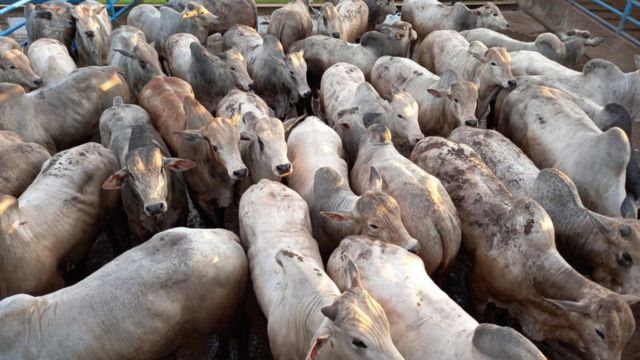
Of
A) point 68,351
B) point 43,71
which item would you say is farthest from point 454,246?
point 43,71

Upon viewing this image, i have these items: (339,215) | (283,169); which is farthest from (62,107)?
(339,215)

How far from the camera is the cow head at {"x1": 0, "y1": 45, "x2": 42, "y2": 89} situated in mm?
6828

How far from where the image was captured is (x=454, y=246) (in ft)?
14.1

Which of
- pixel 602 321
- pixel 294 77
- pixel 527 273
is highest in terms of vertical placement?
pixel 294 77

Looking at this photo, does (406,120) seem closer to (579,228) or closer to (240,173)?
(240,173)

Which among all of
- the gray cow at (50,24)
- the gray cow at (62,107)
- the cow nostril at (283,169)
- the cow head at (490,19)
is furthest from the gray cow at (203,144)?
the cow head at (490,19)

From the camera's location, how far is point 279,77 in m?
7.11

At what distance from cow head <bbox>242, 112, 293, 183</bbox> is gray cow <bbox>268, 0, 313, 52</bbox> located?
3.74 m

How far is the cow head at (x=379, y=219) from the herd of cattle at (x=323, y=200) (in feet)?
0.06

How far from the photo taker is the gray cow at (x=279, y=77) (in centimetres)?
700

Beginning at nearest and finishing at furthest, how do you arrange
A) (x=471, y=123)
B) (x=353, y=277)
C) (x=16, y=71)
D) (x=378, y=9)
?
1. (x=353, y=277)
2. (x=471, y=123)
3. (x=16, y=71)
4. (x=378, y=9)

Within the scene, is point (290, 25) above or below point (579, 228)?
above

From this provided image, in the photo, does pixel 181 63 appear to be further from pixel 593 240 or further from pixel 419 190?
pixel 593 240

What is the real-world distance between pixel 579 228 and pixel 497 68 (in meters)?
2.88
